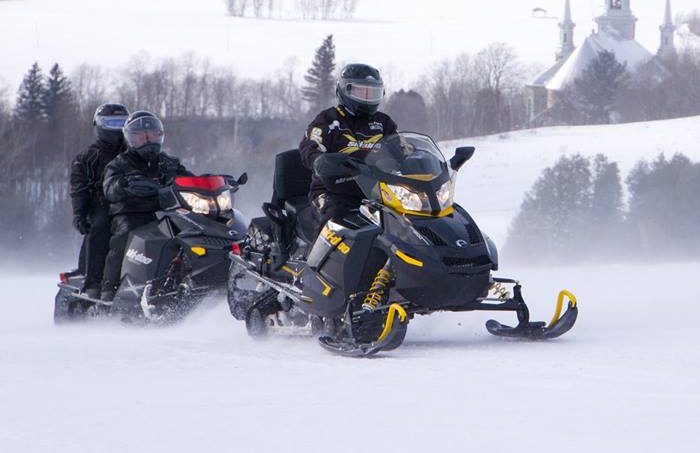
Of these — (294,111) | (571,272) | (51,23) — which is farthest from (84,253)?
(51,23)

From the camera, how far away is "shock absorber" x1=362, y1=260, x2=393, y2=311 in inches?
289

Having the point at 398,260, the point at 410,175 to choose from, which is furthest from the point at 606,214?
the point at 398,260

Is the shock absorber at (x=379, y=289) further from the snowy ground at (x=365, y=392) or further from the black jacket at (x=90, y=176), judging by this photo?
the black jacket at (x=90, y=176)

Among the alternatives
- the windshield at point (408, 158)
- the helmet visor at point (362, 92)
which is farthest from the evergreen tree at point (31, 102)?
the windshield at point (408, 158)

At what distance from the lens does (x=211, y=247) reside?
30.9 feet

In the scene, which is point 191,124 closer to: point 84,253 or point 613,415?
point 84,253

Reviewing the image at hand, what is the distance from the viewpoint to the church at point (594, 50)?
11388 cm

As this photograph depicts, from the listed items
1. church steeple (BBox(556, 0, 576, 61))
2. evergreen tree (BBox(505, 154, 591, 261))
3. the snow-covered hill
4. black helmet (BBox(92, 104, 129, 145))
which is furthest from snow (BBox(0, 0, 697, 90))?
black helmet (BBox(92, 104, 129, 145))

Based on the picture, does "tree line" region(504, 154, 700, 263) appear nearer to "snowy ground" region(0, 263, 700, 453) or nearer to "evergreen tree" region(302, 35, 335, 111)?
"snowy ground" region(0, 263, 700, 453)

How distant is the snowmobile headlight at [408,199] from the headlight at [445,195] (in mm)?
113

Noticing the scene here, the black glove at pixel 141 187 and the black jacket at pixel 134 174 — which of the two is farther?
the black jacket at pixel 134 174

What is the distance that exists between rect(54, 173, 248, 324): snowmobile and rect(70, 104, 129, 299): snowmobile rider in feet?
1.28

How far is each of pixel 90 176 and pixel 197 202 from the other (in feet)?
5.08

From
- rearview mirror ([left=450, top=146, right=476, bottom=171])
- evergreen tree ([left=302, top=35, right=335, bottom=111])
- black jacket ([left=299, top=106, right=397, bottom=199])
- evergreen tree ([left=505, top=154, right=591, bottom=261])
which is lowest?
evergreen tree ([left=505, top=154, right=591, bottom=261])
